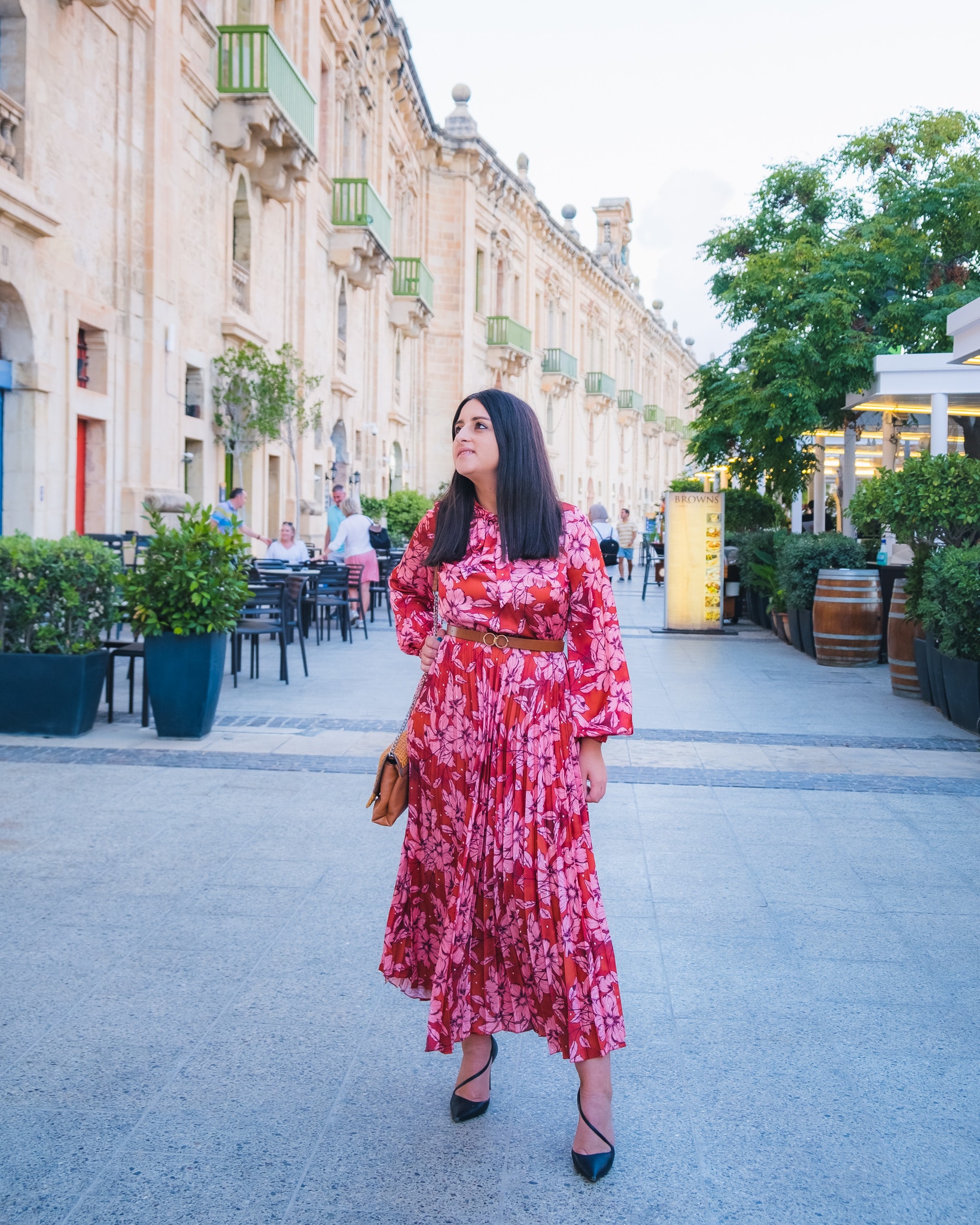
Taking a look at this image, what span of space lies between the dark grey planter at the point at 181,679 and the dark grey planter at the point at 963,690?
15.7 ft

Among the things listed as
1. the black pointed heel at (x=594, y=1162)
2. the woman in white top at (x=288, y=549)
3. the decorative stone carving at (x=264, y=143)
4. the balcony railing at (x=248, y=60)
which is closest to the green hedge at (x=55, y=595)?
the black pointed heel at (x=594, y=1162)

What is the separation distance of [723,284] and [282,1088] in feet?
55.8

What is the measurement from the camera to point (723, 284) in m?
18.5

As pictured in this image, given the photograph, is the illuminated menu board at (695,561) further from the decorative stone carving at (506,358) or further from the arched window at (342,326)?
the decorative stone carving at (506,358)

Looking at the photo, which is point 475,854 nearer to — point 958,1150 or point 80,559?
point 958,1150

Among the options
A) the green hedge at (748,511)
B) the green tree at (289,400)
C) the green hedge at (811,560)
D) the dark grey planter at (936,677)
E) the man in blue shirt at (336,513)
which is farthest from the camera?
the green hedge at (748,511)

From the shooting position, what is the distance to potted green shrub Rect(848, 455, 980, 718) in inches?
375

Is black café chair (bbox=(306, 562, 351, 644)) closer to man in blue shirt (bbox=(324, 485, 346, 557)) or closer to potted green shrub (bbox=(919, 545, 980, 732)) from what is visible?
man in blue shirt (bbox=(324, 485, 346, 557))

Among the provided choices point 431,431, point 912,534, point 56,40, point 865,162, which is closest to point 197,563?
point 912,534

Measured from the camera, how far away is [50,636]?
7379 millimetres

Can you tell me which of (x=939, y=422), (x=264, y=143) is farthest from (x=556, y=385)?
(x=939, y=422)

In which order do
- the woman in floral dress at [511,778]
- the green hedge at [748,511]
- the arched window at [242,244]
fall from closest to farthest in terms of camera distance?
the woman in floral dress at [511,778]
the arched window at [242,244]
the green hedge at [748,511]

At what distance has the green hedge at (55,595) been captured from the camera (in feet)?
23.8

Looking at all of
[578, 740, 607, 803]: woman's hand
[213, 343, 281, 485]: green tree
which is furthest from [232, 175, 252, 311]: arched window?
[578, 740, 607, 803]: woman's hand
